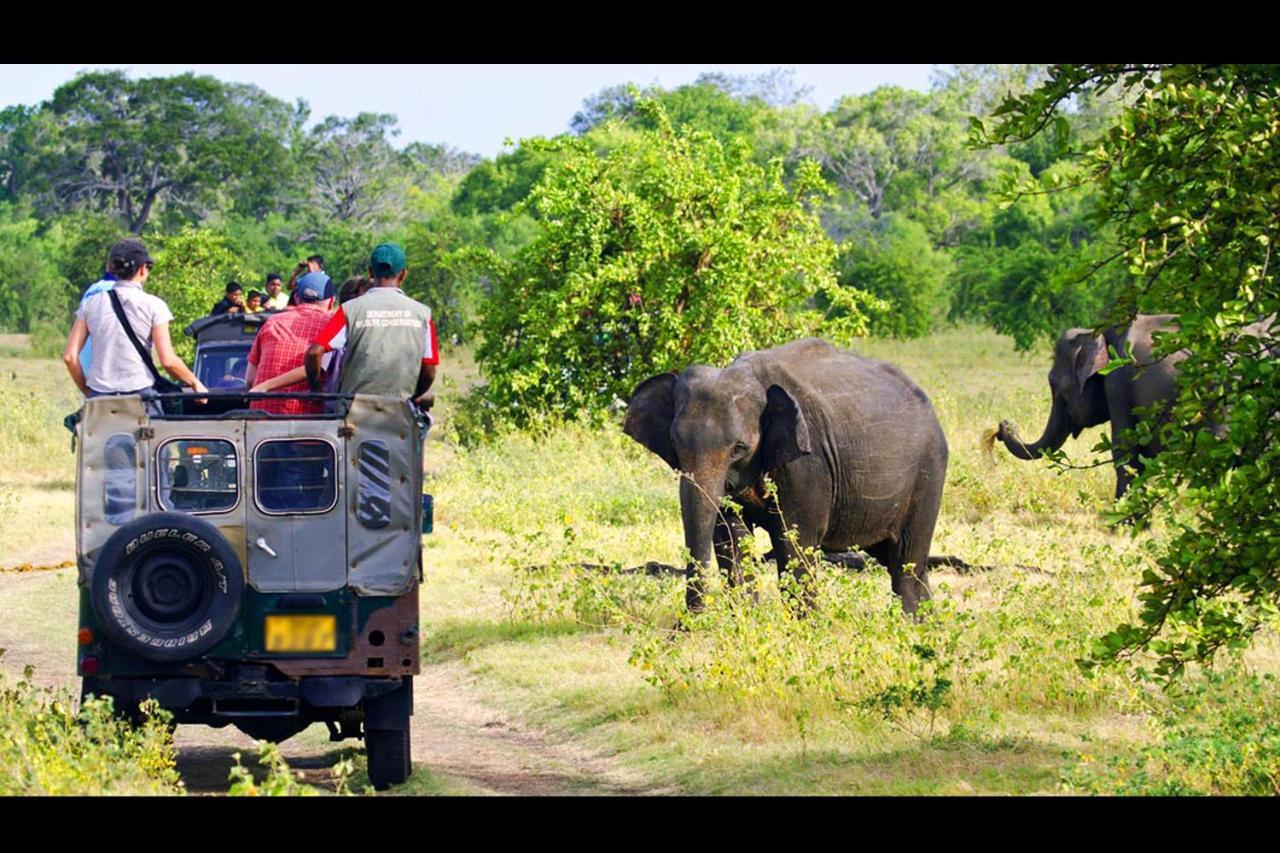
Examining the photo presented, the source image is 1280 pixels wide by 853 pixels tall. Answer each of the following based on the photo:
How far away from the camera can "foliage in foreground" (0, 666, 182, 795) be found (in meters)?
7.34

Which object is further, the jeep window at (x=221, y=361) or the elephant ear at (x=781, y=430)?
the jeep window at (x=221, y=361)

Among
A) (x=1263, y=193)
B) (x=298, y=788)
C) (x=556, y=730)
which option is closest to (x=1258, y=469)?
(x=1263, y=193)

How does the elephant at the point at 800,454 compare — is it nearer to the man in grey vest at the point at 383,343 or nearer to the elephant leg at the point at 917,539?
the elephant leg at the point at 917,539

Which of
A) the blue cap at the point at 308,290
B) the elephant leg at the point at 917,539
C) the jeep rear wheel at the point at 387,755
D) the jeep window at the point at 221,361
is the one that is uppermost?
the blue cap at the point at 308,290

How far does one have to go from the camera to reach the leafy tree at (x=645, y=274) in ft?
71.5

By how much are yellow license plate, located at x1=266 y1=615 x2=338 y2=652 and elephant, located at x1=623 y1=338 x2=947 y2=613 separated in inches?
135

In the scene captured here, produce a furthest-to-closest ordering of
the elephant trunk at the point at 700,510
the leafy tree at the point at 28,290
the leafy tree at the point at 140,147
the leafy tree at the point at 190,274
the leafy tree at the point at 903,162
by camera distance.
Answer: the leafy tree at the point at 903,162 → the leafy tree at the point at 140,147 → the leafy tree at the point at 28,290 → the leafy tree at the point at 190,274 → the elephant trunk at the point at 700,510

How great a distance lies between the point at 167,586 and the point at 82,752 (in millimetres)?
776

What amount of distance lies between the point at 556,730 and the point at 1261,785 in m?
4.06

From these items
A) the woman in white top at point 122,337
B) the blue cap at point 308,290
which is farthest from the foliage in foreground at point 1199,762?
the blue cap at point 308,290

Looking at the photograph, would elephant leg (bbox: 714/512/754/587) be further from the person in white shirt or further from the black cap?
the person in white shirt

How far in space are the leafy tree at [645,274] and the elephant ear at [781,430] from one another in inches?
361

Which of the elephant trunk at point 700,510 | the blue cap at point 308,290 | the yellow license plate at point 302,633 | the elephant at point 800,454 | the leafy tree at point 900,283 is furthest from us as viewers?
the leafy tree at point 900,283

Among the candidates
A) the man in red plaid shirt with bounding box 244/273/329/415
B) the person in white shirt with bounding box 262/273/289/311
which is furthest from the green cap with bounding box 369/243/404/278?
the person in white shirt with bounding box 262/273/289/311
